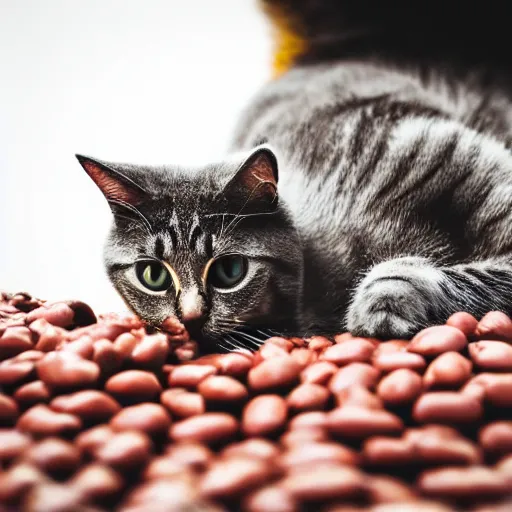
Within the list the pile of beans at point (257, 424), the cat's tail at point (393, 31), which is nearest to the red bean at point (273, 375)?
the pile of beans at point (257, 424)

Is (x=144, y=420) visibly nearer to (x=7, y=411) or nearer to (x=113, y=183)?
(x=7, y=411)

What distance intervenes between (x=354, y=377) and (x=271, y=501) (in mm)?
268

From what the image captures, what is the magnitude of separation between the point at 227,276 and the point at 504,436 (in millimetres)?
591

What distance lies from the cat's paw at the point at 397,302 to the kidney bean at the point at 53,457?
543 millimetres

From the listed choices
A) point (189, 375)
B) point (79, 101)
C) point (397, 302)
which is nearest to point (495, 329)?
point (397, 302)

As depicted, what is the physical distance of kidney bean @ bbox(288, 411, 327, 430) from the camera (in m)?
0.60

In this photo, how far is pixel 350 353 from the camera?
2.54ft

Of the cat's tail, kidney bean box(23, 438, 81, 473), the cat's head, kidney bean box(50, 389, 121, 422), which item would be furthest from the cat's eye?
the cat's tail

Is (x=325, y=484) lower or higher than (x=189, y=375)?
lower

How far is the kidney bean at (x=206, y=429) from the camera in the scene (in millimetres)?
593

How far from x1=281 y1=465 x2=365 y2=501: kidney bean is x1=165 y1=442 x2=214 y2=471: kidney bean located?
0.10 meters

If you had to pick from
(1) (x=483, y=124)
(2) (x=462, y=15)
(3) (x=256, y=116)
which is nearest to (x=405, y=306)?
(1) (x=483, y=124)

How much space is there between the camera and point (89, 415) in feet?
2.05

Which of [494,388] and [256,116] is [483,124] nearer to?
[256,116]
